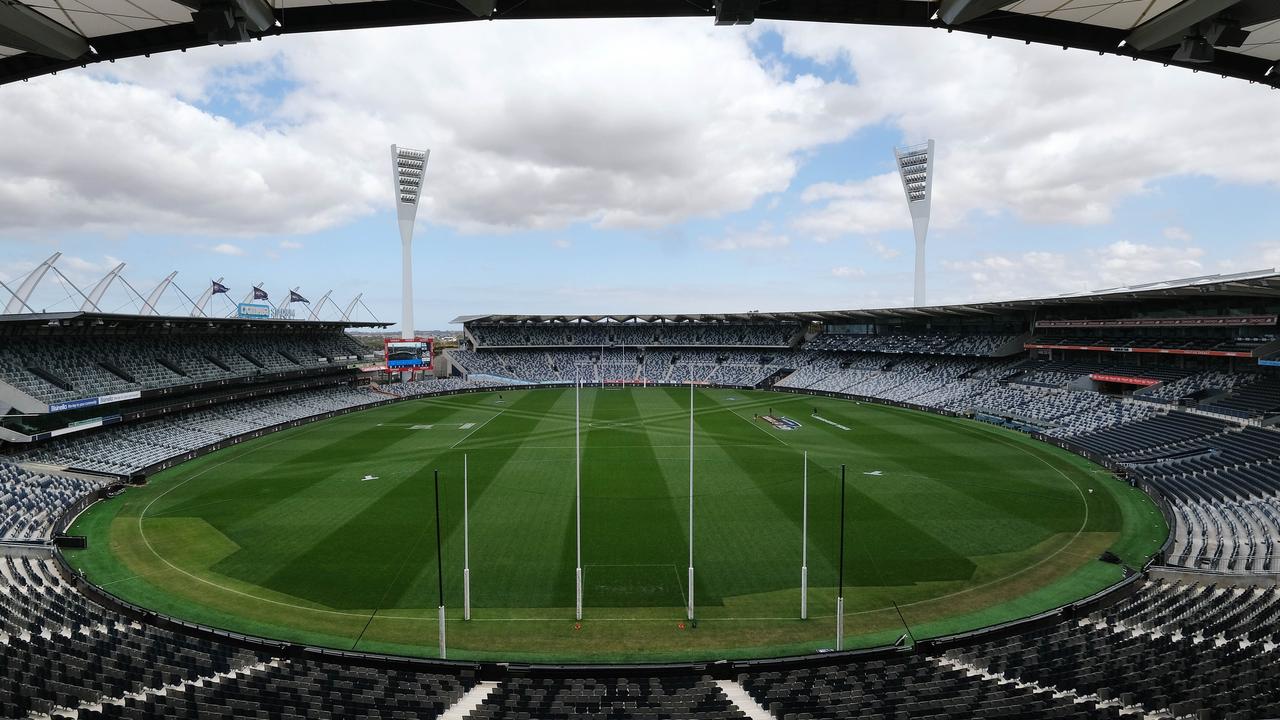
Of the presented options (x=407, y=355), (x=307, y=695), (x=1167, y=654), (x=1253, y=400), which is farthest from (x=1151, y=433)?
(x=407, y=355)

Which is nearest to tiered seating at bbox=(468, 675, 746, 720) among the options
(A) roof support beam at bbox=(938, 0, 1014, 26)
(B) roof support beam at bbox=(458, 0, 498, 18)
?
(B) roof support beam at bbox=(458, 0, 498, 18)

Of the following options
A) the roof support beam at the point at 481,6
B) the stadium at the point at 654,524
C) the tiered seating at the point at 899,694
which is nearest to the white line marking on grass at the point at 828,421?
the stadium at the point at 654,524

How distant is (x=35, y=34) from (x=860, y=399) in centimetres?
7604

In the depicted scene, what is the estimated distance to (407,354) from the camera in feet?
272

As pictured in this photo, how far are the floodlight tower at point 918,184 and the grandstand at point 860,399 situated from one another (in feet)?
46.9

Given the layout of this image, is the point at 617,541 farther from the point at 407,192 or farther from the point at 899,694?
the point at 407,192

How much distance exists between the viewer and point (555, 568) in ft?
80.9

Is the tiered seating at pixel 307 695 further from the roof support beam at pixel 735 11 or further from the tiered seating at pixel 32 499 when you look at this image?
the tiered seating at pixel 32 499

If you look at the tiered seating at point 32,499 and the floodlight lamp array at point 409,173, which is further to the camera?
the floodlight lamp array at point 409,173

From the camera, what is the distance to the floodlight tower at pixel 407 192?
307ft

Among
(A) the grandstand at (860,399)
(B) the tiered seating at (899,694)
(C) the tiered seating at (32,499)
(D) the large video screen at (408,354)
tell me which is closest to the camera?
(B) the tiered seating at (899,694)

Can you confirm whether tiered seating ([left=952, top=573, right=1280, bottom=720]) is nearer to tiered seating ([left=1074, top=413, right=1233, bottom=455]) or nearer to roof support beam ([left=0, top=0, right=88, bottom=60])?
roof support beam ([left=0, top=0, right=88, bottom=60])

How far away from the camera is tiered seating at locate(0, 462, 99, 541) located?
27.5m

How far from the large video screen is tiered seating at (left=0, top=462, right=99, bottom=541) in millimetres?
46309
